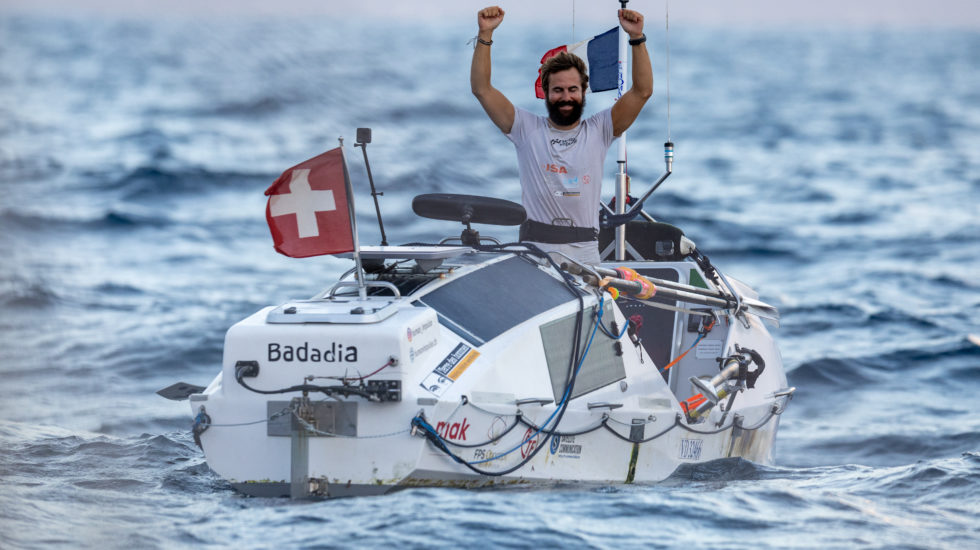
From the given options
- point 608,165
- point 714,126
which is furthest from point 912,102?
point 608,165

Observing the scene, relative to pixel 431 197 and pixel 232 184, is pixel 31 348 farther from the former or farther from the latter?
pixel 232 184

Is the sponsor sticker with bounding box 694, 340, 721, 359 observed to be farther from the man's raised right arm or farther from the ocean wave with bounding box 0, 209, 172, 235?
the ocean wave with bounding box 0, 209, 172, 235

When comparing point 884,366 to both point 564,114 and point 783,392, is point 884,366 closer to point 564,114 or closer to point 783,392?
point 783,392

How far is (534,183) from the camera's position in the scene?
941cm

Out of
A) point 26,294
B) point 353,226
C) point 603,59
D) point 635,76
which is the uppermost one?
point 603,59

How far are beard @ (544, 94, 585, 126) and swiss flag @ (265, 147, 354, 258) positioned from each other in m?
2.07

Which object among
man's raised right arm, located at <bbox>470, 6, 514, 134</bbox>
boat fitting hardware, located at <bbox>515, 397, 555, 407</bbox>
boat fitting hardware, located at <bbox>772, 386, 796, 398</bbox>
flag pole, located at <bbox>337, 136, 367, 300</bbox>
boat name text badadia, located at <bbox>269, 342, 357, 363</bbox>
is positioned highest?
man's raised right arm, located at <bbox>470, 6, 514, 134</bbox>

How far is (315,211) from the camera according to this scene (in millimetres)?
7840

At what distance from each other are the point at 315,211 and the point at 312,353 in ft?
2.81

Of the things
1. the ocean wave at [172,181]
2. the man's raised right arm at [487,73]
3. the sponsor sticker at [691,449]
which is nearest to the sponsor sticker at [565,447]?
the sponsor sticker at [691,449]

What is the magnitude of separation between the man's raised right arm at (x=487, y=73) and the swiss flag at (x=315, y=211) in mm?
1659

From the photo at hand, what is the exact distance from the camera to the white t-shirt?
9336 mm

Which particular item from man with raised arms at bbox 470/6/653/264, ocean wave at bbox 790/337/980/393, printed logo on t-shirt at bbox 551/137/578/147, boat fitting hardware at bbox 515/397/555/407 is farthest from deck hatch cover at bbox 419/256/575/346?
ocean wave at bbox 790/337/980/393

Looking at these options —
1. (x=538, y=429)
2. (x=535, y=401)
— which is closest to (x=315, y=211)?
(x=535, y=401)
